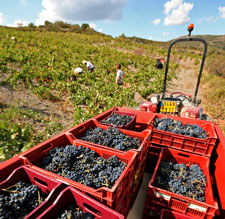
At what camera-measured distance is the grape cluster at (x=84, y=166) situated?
167cm

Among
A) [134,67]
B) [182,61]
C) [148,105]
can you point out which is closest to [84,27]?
[182,61]

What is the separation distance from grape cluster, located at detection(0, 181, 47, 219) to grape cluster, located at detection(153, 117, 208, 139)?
7.36 ft

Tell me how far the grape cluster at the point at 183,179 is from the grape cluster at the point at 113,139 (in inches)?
23.3

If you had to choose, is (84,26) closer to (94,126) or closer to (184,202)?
(94,126)

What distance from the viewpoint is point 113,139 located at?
2426 mm

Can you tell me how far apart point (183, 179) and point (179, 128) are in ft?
3.24

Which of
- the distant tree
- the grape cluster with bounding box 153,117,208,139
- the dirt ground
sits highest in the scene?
the distant tree

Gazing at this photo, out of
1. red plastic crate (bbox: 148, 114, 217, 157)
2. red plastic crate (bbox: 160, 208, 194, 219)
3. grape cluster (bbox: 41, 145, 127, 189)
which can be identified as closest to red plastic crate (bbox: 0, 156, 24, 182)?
grape cluster (bbox: 41, 145, 127, 189)

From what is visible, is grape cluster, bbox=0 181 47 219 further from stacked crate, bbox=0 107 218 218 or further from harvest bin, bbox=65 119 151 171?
harvest bin, bbox=65 119 151 171

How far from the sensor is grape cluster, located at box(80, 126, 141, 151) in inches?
90.4

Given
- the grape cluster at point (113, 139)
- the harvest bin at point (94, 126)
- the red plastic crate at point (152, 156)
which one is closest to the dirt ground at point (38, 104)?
the harvest bin at point (94, 126)

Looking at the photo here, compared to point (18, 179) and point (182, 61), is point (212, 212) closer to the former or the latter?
point (18, 179)

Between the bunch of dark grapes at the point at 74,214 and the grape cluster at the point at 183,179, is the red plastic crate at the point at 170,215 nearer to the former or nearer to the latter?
the grape cluster at the point at 183,179

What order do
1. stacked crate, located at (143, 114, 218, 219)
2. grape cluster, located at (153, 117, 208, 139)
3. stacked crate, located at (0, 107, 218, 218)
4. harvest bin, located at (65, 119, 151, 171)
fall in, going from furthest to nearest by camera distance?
grape cluster, located at (153, 117, 208, 139) → harvest bin, located at (65, 119, 151, 171) → stacked crate, located at (143, 114, 218, 219) → stacked crate, located at (0, 107, 218, 218)
